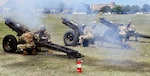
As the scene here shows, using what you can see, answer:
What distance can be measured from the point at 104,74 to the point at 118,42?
8.32 meters

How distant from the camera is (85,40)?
20.2m

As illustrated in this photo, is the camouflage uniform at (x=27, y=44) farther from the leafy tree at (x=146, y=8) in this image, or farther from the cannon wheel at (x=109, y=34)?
the cannon wheel at (x=109, y=34)

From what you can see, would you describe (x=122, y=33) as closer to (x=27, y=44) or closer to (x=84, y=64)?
(x=27, y=44)

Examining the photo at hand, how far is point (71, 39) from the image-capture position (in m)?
21.0

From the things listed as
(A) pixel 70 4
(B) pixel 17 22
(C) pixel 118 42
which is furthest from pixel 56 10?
(C) pixel 118 42

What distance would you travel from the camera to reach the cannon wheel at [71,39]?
20.5 metres

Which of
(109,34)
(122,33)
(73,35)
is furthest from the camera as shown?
(109,34)

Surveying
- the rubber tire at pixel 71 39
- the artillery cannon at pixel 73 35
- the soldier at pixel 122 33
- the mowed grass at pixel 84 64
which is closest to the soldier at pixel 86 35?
the artillery cannon at pixel 73 35

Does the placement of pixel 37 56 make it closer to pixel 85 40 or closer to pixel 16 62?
pixel 16 62

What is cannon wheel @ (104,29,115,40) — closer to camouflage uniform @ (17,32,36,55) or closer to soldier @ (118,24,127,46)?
soldier @ (118,24,127,46)

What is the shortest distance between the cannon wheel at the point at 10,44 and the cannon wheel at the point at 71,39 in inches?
177

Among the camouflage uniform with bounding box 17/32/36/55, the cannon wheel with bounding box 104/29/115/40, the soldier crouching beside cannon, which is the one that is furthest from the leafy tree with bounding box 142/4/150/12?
the camouflage uniform with bounding box 17/32/36/55

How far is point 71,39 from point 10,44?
4800 mm

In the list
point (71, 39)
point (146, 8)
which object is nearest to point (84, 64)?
point (146, 8)
